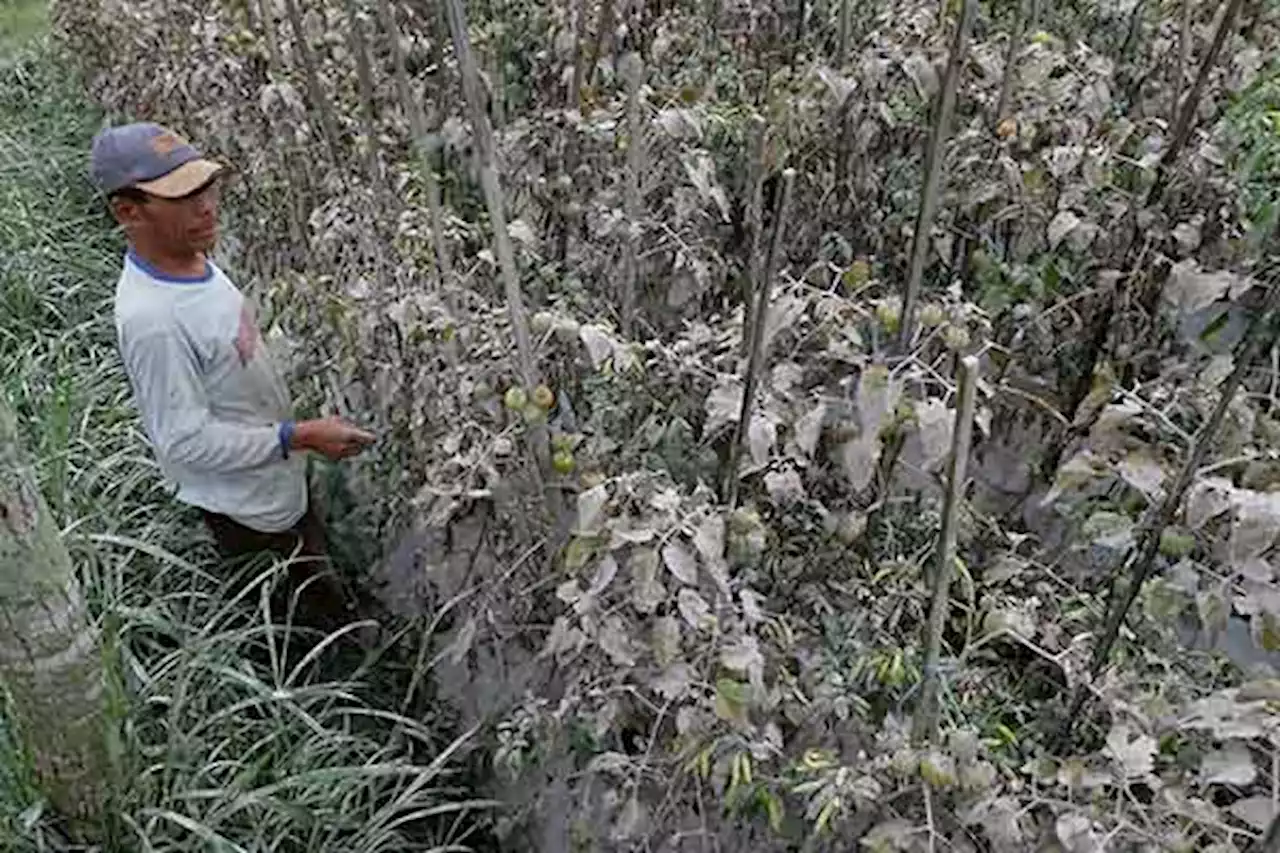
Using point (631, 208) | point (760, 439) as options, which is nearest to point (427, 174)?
point (631, 208)

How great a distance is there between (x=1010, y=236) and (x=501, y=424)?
32.3 inches

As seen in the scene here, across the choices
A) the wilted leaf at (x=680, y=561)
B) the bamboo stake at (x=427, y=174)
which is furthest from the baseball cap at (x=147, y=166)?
the wilted leaf at (x=680, y=561)

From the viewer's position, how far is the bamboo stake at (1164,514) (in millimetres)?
1012

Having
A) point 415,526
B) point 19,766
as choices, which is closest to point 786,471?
point 415,526

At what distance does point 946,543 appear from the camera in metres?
1.01

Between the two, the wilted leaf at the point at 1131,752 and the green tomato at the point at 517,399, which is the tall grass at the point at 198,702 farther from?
the wilted leaf at the point at 1131,752

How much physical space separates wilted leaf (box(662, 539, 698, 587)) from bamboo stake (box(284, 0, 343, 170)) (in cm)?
112

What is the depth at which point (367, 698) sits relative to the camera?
6.66 feet

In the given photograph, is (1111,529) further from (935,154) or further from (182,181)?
(182,181)

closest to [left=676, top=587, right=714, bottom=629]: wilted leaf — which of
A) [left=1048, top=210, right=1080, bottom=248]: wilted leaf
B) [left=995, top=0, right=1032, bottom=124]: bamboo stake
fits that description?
[left=1048, top=210, right=1080, bottom=248]: wilted leaf

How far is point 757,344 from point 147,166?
1037 millimetres

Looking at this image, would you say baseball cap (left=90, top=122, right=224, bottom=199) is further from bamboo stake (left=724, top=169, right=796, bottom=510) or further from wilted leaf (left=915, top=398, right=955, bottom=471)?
wilted leaf (left=915, top=398, right=955, bottom=471)

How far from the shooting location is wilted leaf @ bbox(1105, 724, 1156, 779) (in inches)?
40.7

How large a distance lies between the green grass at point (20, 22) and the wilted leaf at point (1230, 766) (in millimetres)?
5155
